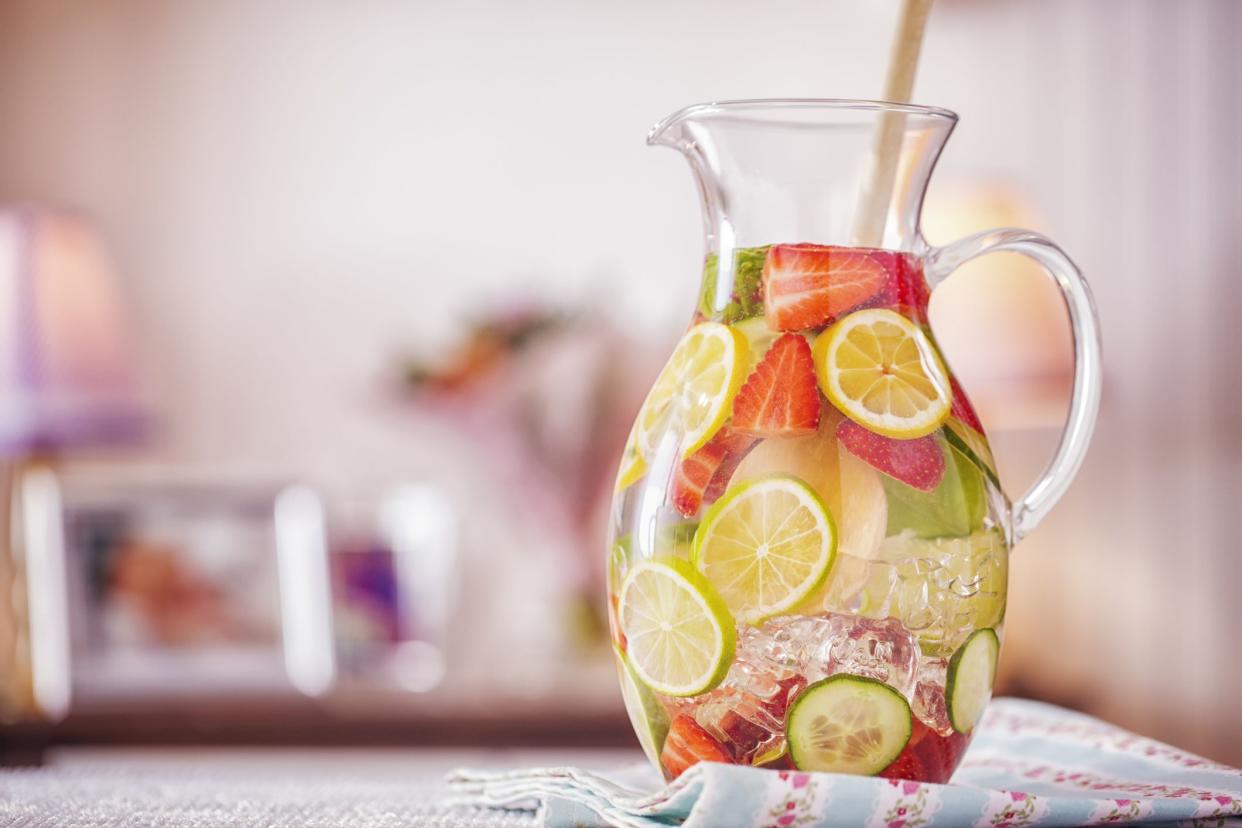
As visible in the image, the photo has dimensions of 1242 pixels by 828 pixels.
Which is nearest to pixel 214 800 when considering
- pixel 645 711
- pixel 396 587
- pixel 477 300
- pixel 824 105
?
pixel 645 711

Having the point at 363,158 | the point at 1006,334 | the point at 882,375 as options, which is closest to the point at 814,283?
the point at 882,375

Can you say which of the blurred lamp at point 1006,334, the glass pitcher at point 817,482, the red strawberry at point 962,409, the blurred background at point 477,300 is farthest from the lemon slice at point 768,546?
→ the blurred background at point 477,300

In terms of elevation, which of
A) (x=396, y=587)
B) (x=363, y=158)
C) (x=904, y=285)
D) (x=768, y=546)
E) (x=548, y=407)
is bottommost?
(x=396, y=587)

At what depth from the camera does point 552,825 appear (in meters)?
0.56

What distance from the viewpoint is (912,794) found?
50 cm

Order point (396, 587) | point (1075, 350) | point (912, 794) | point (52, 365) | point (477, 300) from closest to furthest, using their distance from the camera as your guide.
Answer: point (912, 794) < point (1075, 350) < point (52, 365) < point (396, 587) < point (477, 300)

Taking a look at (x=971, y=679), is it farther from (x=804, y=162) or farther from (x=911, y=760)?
(x=804, y=162)

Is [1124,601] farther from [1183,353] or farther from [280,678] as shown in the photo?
[280,678]

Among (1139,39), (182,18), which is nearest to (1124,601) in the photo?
(1139,39)

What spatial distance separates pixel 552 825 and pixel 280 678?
7.23 ft

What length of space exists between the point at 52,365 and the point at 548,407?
0.99 metres

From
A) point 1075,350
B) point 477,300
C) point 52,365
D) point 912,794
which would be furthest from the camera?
point 477,300

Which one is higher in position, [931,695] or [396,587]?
[931,695]

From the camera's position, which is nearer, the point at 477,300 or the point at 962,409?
the point at 962,409
